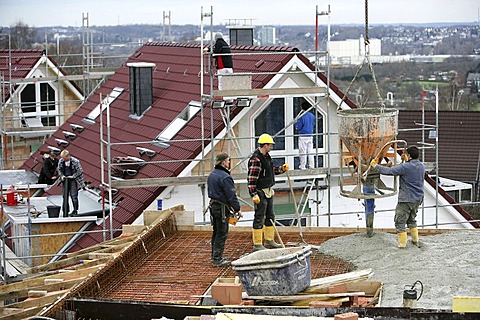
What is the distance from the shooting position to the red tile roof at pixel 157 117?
2038 cm

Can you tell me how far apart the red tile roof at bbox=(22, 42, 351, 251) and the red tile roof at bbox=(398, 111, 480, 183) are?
15140 mm

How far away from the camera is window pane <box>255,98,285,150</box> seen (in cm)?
2128

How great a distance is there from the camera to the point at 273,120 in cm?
2150

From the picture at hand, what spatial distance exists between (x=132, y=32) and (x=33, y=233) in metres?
54.3

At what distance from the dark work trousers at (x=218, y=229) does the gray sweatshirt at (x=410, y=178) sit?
2421 mm

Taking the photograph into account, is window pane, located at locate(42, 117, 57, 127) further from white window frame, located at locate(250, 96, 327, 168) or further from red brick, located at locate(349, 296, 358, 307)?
red brick, located at locate(349, 296, 358, 307)

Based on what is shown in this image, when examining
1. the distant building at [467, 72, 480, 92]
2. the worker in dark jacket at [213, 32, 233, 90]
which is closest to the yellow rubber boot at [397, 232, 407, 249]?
the worker in dark jacket at [213, 32, 233, 90]

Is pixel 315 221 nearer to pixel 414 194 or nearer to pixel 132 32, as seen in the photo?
pixel 414 194

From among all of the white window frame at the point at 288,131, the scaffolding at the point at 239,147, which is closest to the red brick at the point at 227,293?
the scaffolding at the point at 239,147

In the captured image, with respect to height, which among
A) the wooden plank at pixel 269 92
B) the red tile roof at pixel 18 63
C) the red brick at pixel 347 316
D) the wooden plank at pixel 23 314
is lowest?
the wooden plank at pixel 23 314

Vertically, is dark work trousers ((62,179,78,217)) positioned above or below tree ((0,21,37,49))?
below

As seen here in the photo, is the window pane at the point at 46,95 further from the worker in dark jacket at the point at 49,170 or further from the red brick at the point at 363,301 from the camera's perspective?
the red brick at the point at 363,301

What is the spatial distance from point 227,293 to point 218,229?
2717 millimetres

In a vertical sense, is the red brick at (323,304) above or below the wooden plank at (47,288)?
above
